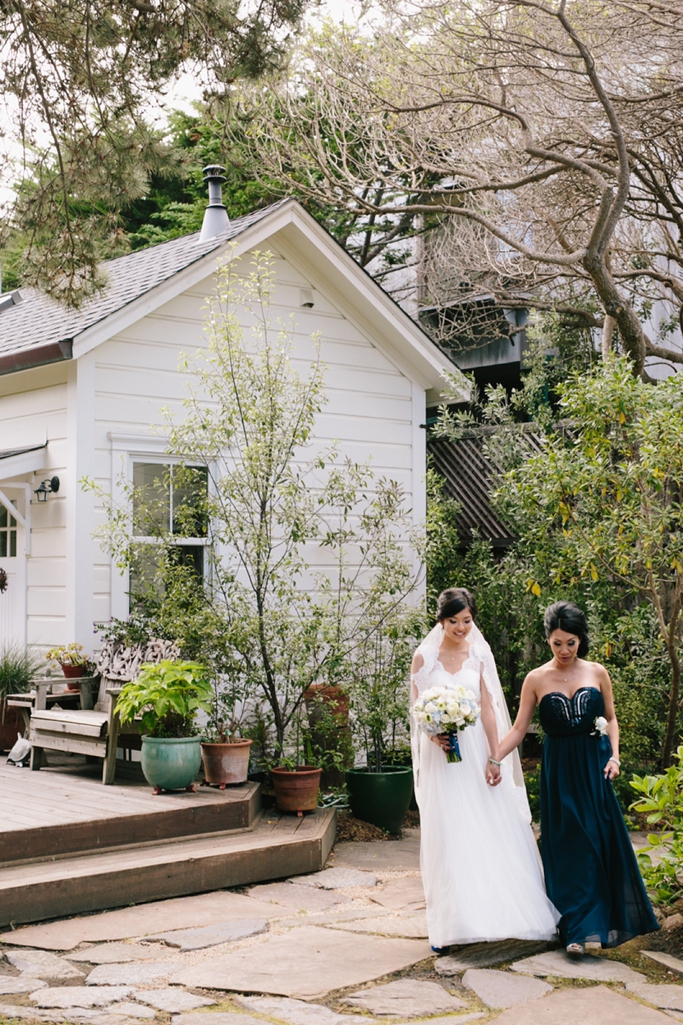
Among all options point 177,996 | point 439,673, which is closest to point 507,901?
point 439,673

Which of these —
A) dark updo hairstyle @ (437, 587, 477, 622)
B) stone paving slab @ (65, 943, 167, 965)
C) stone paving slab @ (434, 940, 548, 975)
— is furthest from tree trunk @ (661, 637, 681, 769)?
stone paving slab @ (65, 943, 167, 965)

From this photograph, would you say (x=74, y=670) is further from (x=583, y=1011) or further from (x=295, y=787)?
(x=583, y=1011)

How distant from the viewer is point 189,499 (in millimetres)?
9016

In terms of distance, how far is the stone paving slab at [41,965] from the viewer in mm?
4867

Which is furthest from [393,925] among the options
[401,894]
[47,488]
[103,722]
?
[47,488]

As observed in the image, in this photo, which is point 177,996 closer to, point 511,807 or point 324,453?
point 511,807

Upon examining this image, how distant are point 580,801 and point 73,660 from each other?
4.56 meters

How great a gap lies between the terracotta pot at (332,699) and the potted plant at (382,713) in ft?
0.40

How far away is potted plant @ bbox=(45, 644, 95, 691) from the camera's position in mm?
8391

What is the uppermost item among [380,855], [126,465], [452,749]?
[126,465]

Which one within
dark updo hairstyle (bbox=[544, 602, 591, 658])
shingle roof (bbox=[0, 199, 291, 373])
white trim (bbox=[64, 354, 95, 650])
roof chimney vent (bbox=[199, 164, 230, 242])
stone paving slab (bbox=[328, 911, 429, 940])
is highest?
roof chimney vent (bbox=[199, 164, 230, 242])

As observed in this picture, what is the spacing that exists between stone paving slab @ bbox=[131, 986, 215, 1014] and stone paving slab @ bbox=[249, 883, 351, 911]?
5.56ft

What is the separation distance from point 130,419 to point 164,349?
0.80 meters

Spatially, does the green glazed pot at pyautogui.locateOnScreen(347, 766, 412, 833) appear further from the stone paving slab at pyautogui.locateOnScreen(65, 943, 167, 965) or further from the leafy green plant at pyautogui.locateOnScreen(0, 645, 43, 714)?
the stone paving slab at pyautogui.locateOnScreen(65, 943, 167, 965)
